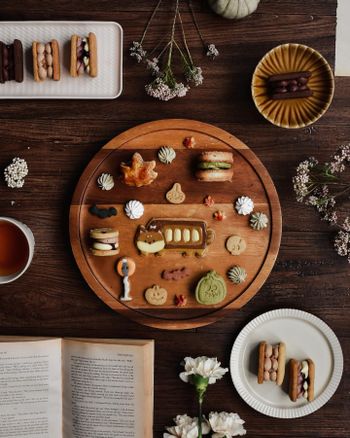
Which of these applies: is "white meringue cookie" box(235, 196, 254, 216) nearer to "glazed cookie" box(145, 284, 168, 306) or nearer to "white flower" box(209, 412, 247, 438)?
"glazed cookie" box(145, 284, 168, 306)

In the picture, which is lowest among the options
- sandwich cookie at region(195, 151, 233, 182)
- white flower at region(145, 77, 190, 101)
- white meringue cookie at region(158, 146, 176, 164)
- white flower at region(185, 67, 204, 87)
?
sandwich cookie at region(195, 151, 233, 182)

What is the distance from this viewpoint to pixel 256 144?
4.88 feet

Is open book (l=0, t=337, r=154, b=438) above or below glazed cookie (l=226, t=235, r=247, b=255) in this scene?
below

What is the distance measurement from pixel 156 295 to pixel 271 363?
0.36 m

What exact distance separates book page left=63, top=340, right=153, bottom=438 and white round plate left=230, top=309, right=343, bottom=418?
0.83 feet

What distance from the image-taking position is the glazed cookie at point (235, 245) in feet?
4.81

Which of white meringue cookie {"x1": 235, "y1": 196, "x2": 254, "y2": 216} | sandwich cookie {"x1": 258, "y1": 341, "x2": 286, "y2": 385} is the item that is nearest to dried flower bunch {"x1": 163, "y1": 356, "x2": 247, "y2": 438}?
sandwich cookie {"x1": 258, "y1": 341, "x2": 286, "y2": 385}

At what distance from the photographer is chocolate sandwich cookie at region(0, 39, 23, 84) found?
1.41 meters

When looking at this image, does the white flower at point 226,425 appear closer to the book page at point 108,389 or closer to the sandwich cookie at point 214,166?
the book page at point 108,389

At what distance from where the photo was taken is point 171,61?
1479 mm

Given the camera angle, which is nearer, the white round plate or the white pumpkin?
the white pumpkin

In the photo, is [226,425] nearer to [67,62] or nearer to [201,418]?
A: [201,418]

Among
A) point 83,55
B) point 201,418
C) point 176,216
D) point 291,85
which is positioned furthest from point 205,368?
point 83,55

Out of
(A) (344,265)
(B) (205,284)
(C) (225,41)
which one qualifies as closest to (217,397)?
(B) (205,284)
